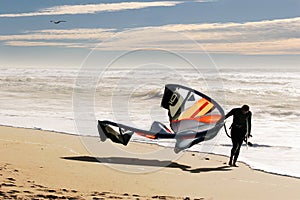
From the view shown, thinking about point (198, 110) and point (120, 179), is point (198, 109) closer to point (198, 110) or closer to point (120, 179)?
point (198, 110)

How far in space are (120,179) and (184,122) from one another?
164 inches

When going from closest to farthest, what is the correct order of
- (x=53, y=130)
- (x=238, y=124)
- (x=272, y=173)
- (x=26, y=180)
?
(x=26, y=180) < (x=272, y=173) < (x=238, y=124) < (x=53, y=130)

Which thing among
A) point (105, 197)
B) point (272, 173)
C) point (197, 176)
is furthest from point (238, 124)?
point (105, 197)

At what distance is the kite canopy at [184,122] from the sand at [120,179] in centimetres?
61

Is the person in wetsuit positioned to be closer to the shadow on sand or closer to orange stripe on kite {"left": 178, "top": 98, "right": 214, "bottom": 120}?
the shadow on sand

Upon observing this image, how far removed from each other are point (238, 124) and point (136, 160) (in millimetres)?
2580

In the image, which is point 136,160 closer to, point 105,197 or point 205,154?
point 205,154

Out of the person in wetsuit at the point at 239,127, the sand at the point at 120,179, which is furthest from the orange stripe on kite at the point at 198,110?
the person in wetsuit at the point at 239,127

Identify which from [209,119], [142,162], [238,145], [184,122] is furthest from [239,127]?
[142,162]

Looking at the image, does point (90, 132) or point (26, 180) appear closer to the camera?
point (26, 180)

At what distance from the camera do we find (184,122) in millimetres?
11797

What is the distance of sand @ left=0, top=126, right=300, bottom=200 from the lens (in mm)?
6699

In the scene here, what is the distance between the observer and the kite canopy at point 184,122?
35.2 ft

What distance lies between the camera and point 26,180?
23.0 ft
